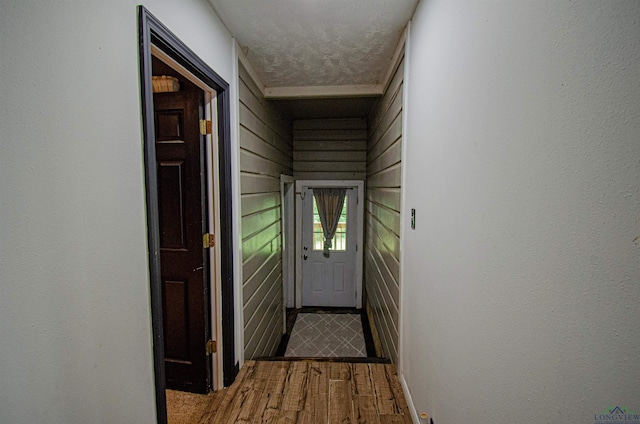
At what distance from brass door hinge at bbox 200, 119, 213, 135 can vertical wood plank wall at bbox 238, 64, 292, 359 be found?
1.04 feet

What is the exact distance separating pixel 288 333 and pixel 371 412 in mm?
2418

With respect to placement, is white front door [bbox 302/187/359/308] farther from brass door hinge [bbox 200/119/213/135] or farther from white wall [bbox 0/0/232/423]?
white wall [bbox 0/0/232/423]

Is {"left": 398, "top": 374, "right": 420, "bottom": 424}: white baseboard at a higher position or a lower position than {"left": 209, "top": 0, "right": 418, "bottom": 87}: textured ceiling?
lower

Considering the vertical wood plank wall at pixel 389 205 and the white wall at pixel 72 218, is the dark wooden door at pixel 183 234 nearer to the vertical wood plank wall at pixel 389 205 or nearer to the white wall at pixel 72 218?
the white wall at pixel 72 218

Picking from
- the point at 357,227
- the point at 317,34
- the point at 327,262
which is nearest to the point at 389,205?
the point at 317,34

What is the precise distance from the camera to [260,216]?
284cm

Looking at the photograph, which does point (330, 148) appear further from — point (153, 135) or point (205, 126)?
point (153, 135)

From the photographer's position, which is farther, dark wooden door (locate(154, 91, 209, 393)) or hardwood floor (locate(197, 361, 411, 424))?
dark wooden door (locate(154, 91, 209, 393))

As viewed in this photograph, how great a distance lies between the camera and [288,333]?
4.07 meters

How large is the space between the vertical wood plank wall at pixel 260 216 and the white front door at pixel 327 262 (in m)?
1.03

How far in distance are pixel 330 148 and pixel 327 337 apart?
9.11 feet

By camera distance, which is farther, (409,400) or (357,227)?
(357,227)

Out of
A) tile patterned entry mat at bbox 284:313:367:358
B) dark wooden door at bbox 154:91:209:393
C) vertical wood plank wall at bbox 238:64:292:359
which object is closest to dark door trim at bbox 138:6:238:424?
dark wooden door at bbox 154:91:209:393

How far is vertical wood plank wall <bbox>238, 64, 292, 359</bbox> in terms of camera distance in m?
2.38
